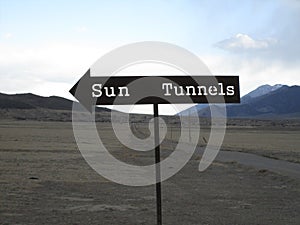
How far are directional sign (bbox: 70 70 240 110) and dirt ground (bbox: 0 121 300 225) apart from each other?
5219 mm

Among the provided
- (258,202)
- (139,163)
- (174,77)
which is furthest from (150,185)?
(174,77)

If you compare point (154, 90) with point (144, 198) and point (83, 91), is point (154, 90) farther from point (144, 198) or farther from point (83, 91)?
point (144, 198)

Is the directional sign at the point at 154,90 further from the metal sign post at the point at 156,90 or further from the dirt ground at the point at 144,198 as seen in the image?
the dirt ground at the point at 144,198

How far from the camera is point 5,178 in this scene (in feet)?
72.3

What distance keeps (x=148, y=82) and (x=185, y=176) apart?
57.2ft

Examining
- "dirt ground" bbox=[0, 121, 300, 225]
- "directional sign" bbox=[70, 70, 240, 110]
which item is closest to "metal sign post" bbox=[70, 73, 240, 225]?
"directional sign" bbox=[70, 70, 240, 110]

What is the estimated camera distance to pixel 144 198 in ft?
57.5

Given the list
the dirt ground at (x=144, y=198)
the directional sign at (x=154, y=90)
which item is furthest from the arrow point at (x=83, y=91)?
the dirt ground at (x=144, y=198)

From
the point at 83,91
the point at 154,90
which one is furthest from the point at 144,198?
the point at 83,91

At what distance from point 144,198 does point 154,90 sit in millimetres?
9714

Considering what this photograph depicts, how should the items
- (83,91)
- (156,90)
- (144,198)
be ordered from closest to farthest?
(83,91) < (156,90) < (144,198)

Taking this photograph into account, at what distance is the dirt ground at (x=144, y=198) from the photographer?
528 inches

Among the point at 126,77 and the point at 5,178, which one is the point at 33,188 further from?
the point at 126,77

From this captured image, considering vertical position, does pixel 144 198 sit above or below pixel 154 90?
below
